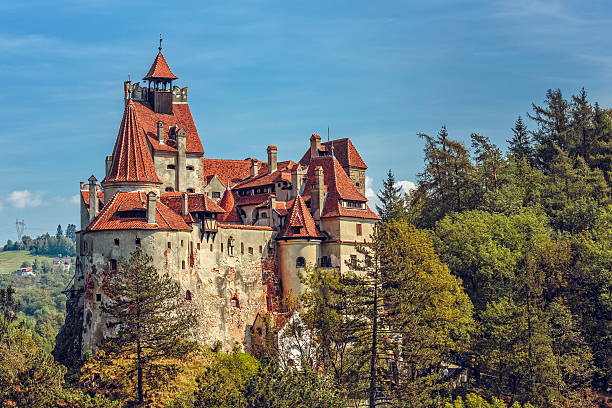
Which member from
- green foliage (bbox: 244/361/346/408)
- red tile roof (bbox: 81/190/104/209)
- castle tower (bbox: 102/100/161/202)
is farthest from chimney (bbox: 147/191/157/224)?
green foliage (bbox: 244/361/346/408)

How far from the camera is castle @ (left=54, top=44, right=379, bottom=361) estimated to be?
259 feet

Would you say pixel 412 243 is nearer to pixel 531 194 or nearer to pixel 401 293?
pixel 401 293

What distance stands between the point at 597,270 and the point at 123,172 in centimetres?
4247

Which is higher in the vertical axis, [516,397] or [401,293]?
[401,293]

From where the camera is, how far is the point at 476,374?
290 feet

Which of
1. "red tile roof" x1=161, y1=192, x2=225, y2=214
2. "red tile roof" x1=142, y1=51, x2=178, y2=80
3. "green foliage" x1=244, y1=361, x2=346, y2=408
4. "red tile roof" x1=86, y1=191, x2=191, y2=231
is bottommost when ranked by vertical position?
"green foliage" x1=244, y1=361, x2=346, y2=408

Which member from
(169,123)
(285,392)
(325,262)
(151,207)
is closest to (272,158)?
(169,123)

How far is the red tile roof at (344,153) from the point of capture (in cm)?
9956

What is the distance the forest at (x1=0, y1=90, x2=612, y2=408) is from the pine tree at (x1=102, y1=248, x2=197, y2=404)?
5.3 inches

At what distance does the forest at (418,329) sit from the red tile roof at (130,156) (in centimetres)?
943

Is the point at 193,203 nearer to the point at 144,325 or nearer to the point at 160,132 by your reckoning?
the point at 160,132

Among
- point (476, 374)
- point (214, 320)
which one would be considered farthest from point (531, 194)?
point (214, 320)

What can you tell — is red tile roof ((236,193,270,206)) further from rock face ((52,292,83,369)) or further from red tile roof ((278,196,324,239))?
rock face ((52,292,83,369))

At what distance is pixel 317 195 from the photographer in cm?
9075
